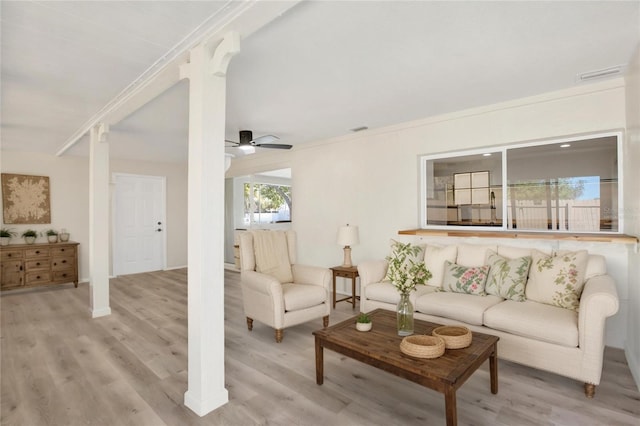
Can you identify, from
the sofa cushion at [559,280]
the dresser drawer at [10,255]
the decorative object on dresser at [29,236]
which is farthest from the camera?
the decorative object on dresser at [29,236]

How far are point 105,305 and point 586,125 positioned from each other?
227 inches

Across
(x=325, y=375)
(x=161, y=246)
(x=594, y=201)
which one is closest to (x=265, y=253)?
(x=325, y=375)

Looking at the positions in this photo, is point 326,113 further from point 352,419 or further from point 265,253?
point 352,419

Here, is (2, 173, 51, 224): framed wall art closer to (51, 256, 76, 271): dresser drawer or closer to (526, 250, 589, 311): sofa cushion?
(51, 256, 76, 271): dresser drawer

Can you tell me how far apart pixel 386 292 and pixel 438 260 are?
0.69 meters

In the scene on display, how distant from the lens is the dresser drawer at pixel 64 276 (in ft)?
18.6

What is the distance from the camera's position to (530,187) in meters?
3.69

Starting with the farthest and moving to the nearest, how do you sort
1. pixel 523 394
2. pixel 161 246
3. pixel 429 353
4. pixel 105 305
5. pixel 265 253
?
pixel 161 246 → pixel 105 305 → pixel 265 253 → pixel 523 394 → pixel 429 353

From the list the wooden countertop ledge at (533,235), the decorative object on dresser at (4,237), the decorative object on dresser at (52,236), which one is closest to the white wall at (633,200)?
the wooden countertop ledge at (533,235)

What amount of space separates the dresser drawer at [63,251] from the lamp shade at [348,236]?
15.7 ft

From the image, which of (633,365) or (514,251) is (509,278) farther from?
(633,365)

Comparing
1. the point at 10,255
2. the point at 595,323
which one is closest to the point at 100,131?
the point at 10,255

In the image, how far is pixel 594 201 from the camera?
3320mm

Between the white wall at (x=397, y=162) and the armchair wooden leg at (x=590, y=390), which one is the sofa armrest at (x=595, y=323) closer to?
the armchair wooden leg at (x=590, y=390)
